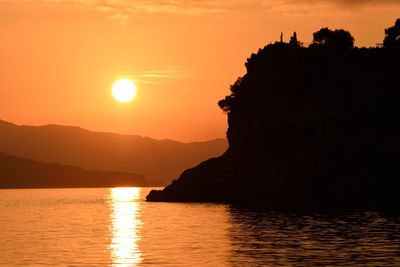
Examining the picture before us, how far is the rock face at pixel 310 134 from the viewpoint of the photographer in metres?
144

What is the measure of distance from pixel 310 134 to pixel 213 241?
7979 cm

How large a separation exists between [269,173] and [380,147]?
2273 cm

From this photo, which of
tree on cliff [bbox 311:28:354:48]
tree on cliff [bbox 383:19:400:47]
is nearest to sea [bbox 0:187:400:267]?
tree on cliff [bbox 311:28:354:48]

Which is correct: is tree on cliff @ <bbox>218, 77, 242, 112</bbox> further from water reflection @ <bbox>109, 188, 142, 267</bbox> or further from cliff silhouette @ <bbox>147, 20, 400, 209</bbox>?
water reflection @ <bbox>109, 188, 142, 267</bbox>

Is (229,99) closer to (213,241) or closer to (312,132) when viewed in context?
(312,132)

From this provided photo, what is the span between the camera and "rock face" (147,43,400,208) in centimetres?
14375

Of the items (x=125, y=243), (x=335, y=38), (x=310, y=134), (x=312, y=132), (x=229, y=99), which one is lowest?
(x=125, y=243)

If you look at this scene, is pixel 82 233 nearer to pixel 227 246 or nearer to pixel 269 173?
pixel 227 246

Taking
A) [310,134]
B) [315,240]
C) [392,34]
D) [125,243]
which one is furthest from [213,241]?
[392,34]

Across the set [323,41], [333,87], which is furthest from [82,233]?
[323,41]

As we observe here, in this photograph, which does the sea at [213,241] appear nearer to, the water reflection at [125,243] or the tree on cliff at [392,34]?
the water reflection at [125,243]

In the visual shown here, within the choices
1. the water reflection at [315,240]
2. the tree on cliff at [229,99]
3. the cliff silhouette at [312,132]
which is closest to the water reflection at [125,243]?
the water reflection at [315,240]

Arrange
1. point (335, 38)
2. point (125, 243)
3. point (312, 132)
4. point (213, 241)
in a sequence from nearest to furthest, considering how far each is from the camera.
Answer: point (213, 241), point (125, 243), point (312, 132), point (335, 38)

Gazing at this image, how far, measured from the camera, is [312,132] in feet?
501
